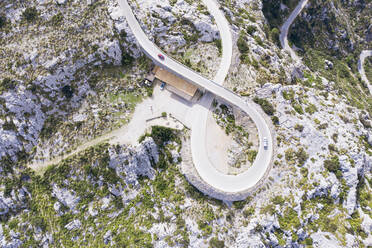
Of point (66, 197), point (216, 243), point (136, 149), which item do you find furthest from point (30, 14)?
point (216, 243)

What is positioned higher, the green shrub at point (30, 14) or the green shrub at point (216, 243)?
the green shrub at point (30, 14)

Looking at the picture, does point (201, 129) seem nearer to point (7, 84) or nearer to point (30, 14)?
point (7, 84)

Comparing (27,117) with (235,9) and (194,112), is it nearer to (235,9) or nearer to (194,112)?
(194,112)

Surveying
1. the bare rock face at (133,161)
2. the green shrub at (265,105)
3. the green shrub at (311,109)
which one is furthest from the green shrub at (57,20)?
the green shrub at (311,109)

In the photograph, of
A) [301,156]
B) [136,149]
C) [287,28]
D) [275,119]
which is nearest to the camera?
[136,149]

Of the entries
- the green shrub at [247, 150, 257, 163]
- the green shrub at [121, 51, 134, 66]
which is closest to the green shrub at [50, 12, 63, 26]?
the green shrub at [121, 51, 134, 66]

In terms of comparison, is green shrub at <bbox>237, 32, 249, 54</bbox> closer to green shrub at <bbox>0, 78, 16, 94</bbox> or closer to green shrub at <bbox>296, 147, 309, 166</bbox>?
green shrub at <bbox>296, 147, 309, 166</bbox>

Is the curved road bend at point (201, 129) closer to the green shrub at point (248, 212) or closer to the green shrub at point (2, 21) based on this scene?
the green shrub at point (248, 212)

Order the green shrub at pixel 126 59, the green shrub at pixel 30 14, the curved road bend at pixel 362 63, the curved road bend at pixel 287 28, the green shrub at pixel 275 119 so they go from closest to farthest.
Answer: the green shrub at pixel 275 119 → the green shrub at pixel 30 14 → the green shrub at pixel 126 59 → the curved road bend at pixel 287 28 → the curved road bend at pixel 362 63
